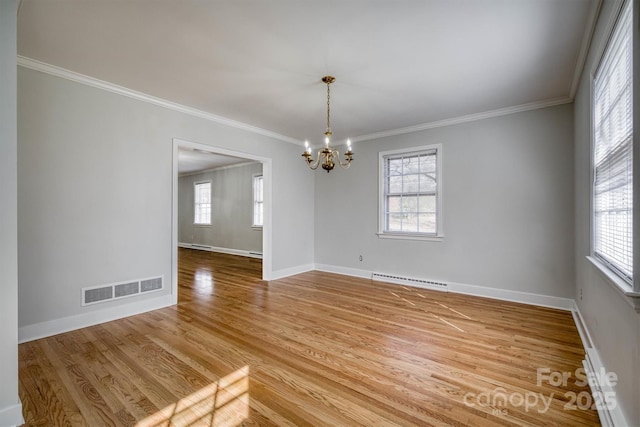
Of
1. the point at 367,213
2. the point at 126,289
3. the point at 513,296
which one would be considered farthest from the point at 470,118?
the point at 126,289

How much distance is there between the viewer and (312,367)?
7.92 ft

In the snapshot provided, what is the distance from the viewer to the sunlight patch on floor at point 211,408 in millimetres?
1782

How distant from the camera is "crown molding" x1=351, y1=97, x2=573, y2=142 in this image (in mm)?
3902

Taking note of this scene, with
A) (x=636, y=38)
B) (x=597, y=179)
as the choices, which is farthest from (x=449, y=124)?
(x=636, y=38)

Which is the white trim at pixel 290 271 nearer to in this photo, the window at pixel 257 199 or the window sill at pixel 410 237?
the window sill at pixel 410 237

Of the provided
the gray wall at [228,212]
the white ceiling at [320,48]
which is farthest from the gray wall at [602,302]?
the gray wall at [228,212]

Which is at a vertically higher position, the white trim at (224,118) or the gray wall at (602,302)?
the white trim at (224,118)

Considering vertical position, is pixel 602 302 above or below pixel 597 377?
above

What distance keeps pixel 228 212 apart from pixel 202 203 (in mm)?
1522

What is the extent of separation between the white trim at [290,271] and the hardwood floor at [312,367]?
157 centimetres

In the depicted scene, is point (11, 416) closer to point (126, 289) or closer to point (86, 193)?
point (126, 289)

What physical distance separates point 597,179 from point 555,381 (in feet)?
5.20

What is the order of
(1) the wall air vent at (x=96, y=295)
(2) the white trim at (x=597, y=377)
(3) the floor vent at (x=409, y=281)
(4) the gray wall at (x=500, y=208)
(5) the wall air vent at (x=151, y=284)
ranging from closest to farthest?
(2) the white trim at (x=597, y=377) → (1) the wall air vent at (x=96, y=295) → (5) the wall air vent at (x=151, y=284) → (4) the gray wall at (x=500, y=208) → (3) the floor vent at (x=409, y=281)

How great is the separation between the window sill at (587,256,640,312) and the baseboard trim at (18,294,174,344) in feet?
14.4
